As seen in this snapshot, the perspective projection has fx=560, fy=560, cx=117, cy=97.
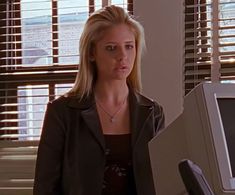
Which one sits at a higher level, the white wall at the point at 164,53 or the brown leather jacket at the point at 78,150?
the white wall at the point at 164,53

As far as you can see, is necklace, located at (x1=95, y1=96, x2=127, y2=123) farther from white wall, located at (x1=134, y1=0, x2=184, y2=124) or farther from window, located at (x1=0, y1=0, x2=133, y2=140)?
window, located at (x1=0, y1=0, x2=133, y2=140)

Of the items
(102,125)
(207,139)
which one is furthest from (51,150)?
(207,139)

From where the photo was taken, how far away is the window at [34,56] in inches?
117

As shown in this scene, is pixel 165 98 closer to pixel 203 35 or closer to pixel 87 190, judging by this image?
pixel 203 35

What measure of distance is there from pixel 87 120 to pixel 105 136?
0.27 feet

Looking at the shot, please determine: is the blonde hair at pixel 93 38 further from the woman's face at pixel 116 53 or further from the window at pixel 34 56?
the window at pixel 34 56

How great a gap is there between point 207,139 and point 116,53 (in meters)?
1.08

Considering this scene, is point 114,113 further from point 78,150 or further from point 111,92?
point 78,150

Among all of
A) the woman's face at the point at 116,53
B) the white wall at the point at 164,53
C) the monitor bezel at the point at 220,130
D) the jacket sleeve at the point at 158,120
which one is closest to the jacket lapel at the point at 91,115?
the woman's face at the point at 116,53

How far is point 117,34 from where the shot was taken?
1955 millimetres

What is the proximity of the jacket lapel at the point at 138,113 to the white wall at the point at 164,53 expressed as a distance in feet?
2.07

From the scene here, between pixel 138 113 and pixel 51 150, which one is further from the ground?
pixel 138 113

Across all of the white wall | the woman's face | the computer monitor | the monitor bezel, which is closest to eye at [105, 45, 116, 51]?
the woman's face

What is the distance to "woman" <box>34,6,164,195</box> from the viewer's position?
6.15 ft
